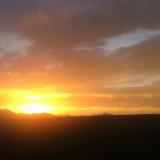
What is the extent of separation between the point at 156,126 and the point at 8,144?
15241 mm

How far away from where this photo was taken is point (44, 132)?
43531 mm

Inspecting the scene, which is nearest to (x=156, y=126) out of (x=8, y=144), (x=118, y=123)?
(x=118, y=123)

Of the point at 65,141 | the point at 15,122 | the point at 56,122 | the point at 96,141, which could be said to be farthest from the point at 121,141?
the point at 15,122

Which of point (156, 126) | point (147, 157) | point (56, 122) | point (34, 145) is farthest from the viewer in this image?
point (56, 122)

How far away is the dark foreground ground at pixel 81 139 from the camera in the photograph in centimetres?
3678

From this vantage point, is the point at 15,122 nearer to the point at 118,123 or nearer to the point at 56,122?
the point at 56,122

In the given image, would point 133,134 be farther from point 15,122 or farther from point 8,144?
point 15,122

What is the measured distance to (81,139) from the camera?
134ft

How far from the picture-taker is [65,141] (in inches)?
1585

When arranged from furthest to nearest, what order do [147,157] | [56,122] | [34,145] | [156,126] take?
[56,122]
[156,126]
[34,145]
[147,157]

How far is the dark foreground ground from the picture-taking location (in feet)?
121

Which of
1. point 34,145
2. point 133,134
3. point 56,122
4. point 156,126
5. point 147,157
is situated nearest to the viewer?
point 147,157

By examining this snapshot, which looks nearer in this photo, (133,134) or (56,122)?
(133,134)

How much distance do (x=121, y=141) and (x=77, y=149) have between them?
439cm
